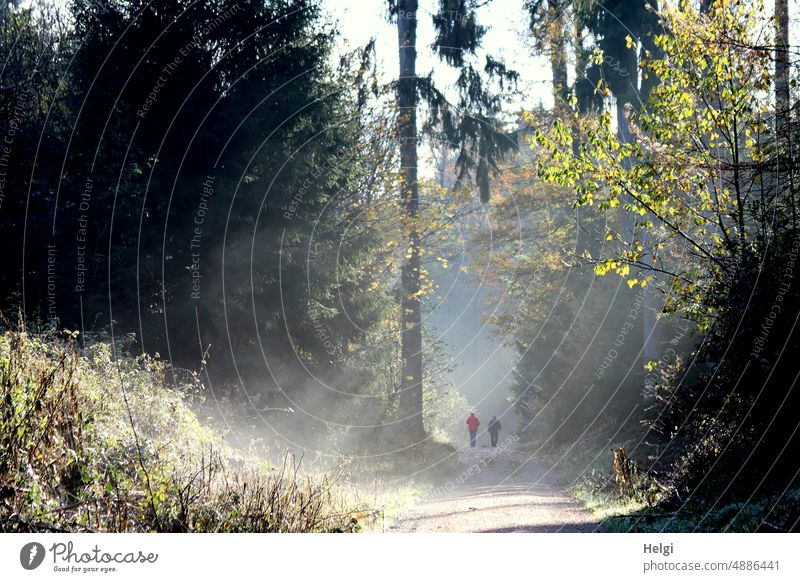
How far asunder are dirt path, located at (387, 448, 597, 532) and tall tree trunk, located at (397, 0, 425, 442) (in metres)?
2.55

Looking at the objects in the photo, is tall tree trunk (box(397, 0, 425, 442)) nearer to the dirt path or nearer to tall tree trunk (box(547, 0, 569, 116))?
the dirt path

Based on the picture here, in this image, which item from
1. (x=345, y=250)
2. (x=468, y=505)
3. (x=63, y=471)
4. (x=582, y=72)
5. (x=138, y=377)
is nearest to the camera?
(x=63, y=471)

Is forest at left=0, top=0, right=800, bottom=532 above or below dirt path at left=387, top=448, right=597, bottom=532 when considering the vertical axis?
above

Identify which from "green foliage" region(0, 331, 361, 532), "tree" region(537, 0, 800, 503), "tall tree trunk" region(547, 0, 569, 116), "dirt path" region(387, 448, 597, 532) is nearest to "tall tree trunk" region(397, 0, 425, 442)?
"dirt path" region(387, 448, 597, 532)

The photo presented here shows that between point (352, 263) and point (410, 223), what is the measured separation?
17.9 ft

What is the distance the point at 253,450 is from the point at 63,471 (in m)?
7.09

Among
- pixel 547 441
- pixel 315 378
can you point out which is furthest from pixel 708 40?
pixel 547 441

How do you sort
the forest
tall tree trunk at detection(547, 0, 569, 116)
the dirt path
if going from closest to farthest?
the forest
the dirt path
tall tree trunk at detection(547, 0, 569, 116)

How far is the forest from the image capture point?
8.13 metres

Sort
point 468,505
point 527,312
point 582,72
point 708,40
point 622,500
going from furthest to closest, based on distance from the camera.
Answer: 1. point 527,312
2. point 582,72
3. point 468,505
4. point 622,500
5. point 708,40

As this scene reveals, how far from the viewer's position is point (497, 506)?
41.6ft

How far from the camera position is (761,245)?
859 cm

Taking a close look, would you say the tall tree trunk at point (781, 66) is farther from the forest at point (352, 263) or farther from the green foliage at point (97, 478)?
the green foliage at point (97, 478)

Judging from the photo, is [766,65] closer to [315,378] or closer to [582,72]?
[315,378]
